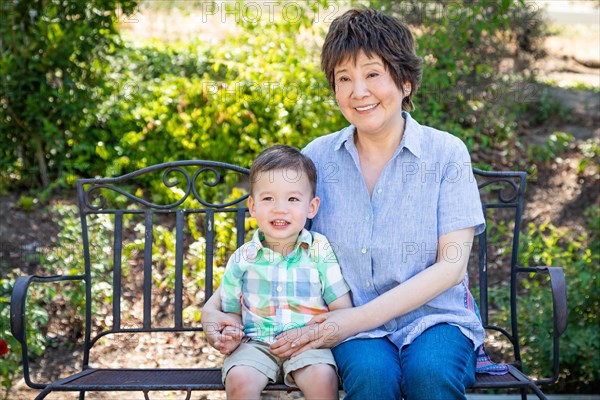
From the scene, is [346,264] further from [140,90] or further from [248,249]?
[140,90]

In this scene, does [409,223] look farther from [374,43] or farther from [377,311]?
[374,43]

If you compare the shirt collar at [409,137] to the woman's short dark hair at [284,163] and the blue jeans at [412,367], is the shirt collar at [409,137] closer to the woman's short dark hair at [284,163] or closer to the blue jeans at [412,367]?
the woman's short dark hair at [284,163]

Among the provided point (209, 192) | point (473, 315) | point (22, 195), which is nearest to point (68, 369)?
point (209, 192)

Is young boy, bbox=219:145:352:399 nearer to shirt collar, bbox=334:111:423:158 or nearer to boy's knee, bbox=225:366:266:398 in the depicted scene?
boy's knee, bbox=225:366:266:398

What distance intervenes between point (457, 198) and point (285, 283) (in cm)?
66

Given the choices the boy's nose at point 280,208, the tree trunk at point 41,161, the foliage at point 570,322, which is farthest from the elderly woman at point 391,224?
the tree trunk at point 41,161

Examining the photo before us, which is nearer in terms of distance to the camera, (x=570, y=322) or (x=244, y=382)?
(x=244, y=382)

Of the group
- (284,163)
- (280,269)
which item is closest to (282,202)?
(284,163)

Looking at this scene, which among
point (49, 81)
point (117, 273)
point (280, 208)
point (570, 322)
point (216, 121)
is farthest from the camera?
point (49, 81)

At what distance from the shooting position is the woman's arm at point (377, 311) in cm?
266

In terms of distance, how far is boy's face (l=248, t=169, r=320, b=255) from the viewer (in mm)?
2736

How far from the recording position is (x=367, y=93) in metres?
2.74

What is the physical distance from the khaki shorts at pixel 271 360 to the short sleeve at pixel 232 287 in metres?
0.17

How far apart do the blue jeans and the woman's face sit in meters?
0.75
